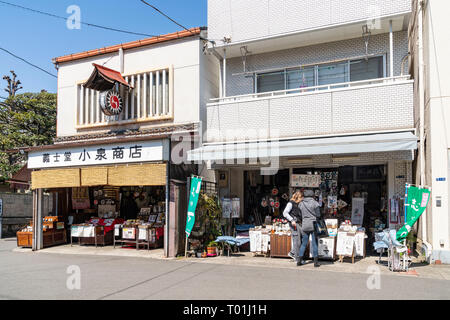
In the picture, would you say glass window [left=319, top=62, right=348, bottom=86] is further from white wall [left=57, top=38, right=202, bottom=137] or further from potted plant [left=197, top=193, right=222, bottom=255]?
potted plant [left=197, top=193, right=222, bottom=255]

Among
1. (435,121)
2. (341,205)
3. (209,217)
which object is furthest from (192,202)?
(435,121)

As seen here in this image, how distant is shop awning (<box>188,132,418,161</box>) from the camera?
30.6 feet

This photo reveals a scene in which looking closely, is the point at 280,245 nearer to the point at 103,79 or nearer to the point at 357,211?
the point at 357,211

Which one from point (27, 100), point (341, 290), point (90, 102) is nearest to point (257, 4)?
point (90, 102)

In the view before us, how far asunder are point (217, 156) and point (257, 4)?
5.54 metres

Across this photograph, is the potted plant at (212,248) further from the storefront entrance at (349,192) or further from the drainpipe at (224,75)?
the drainpipe at (224,75)

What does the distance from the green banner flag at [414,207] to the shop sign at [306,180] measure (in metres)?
3.53

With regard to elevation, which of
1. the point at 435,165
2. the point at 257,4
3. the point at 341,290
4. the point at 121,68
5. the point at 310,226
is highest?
the point at 257,4

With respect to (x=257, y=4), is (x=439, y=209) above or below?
below

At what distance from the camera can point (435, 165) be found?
30.5ft

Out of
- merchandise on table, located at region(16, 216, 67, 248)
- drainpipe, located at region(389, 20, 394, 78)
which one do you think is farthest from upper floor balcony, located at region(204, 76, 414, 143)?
merchandise on table, located at region(16, 216, 67, 248)

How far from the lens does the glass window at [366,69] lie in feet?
39.4

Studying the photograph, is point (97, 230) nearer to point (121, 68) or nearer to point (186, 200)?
point (186, 200)

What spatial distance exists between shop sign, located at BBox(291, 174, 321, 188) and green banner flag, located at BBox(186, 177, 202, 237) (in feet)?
11.3
